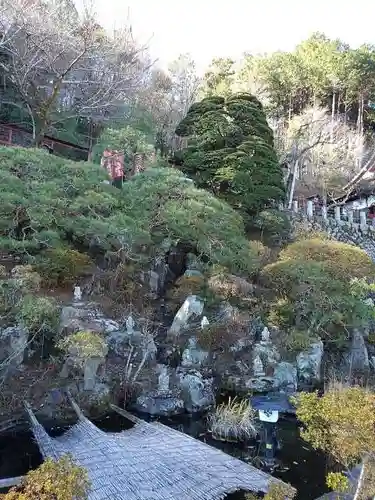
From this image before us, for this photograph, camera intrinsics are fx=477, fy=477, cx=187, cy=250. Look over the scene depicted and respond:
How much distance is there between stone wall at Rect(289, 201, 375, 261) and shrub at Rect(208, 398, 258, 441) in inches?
417

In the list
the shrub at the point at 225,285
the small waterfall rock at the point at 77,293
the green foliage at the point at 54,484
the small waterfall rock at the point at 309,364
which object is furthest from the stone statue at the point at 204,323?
the green foliage at the point at 54,484

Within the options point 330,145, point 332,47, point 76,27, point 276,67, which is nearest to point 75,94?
point 76,27

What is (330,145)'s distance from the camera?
78.4ft

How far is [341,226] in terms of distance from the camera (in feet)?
66.2

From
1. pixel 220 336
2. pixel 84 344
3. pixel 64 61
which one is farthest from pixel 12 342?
pixel 64 61

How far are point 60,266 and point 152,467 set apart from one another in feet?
24.0

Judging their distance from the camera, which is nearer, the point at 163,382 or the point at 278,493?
the point at 278,493

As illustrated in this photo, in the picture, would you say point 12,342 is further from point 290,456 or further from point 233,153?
point 233,153

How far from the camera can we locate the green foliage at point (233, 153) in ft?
56.9

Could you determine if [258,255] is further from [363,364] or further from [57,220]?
[57,220]

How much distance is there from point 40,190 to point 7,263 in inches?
130

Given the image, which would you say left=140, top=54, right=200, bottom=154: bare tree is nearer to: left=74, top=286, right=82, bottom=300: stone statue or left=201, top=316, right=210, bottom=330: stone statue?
left=74, top=286, right=82, bottom=300: stone statue

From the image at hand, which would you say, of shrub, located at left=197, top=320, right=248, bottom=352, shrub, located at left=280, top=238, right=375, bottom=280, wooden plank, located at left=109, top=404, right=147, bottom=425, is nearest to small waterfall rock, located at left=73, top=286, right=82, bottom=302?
shrub, located at left=197, top=320, right=248, bottom=352

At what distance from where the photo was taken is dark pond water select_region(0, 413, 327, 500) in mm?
7574
